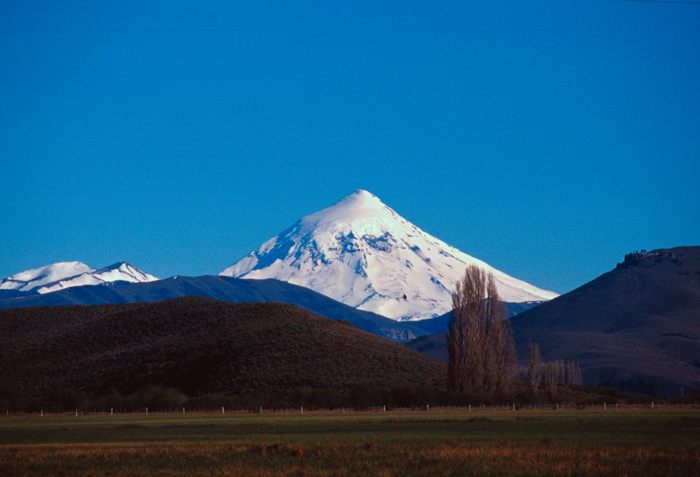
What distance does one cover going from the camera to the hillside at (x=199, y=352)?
3969 inches

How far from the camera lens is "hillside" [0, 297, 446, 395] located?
100812 millimetres

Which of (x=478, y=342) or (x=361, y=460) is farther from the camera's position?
(x=478, y=342)

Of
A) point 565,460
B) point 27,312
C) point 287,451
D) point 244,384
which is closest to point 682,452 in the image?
point 565,460

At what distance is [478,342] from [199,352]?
47673 millimetres

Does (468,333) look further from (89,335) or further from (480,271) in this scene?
(89,335)

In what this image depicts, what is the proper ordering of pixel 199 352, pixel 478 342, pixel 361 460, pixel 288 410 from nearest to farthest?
pixel 361 460, pixel 478 342, pixel 288 410, pixel 199 352

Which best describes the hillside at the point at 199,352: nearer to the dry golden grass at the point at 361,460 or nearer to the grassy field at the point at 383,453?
the grassy field at the point at 383,453

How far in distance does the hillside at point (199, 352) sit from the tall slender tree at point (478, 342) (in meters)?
15.6

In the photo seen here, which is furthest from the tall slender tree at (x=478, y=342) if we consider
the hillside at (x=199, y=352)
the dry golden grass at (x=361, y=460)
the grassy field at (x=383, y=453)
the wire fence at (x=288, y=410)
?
the dry golden grass at (x=361, y=460)

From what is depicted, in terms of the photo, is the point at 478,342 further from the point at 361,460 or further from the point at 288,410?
the point at 361,460

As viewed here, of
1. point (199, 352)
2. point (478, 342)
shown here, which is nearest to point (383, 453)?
point (478, 342)

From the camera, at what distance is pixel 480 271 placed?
89.7 m

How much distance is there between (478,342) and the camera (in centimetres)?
7831

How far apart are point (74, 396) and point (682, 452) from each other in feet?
247
